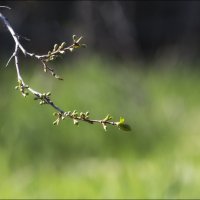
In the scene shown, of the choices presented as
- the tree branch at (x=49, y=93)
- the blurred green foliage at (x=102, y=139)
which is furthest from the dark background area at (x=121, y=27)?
the tree branch at (x=49, y=93)

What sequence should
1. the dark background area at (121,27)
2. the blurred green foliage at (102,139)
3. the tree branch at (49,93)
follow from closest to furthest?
the tree branch at (49,93), the blurred green foliage at (102,139), the dark background area at (121,27)

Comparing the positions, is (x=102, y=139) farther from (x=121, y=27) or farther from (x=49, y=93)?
(x=121, y=27)

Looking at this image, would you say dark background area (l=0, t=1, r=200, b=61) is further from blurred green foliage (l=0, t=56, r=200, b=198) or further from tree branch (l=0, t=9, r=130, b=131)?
tree branch (l=0, t=9, r=130, b=131)

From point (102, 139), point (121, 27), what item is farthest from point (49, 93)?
point (121, 27)

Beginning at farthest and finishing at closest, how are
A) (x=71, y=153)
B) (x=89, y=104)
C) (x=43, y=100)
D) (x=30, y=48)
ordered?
(x=30, y=48)
(x=89, y=104)
(x=71, y=153)
(x=43, y=100)

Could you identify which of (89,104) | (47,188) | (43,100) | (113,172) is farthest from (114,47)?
(43,100)

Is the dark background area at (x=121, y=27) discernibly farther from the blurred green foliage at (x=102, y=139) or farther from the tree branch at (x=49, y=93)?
the tree branch at (x=49, y=93)

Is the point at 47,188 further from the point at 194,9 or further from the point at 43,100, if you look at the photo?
the point at 194,9
